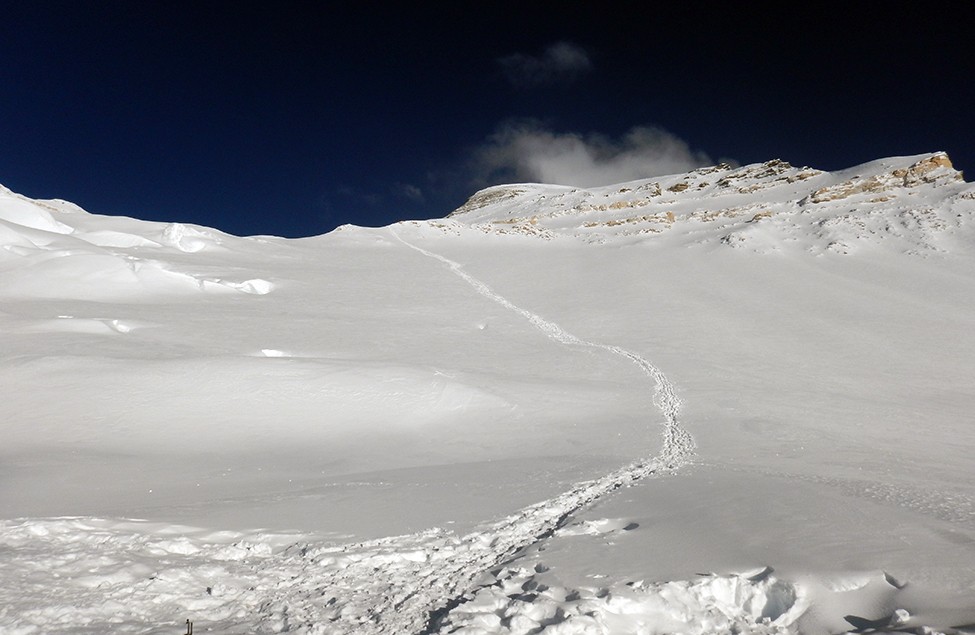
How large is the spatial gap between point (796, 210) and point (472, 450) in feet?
168

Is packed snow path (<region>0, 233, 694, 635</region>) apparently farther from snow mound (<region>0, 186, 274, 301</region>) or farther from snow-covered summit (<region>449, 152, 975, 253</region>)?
snow-covered summit (<region>449, 152, 975, 253</region>)

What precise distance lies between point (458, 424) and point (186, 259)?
82.5ft

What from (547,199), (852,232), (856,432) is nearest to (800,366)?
(856,432)

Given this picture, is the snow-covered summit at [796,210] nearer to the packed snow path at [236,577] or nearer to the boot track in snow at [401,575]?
the boot track in snow at [401,575]

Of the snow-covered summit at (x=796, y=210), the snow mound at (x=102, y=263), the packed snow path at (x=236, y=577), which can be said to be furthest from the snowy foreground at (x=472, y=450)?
the snow-covered summit at (x=796, y=210)

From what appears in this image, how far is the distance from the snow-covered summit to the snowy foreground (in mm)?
8478

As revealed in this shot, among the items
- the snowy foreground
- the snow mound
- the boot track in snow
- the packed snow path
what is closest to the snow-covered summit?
the snowy foreground

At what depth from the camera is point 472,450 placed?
12164 millimetres

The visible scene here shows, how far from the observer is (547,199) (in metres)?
97.3

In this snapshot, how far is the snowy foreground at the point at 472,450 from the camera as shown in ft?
16.8

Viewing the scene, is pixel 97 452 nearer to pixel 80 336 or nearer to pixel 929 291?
pixel 80 336

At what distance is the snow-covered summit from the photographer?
1639 inches

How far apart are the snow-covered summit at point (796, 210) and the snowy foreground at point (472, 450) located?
848 cm

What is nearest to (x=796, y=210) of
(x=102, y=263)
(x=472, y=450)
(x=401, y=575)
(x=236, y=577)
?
(x=472, y=450)
